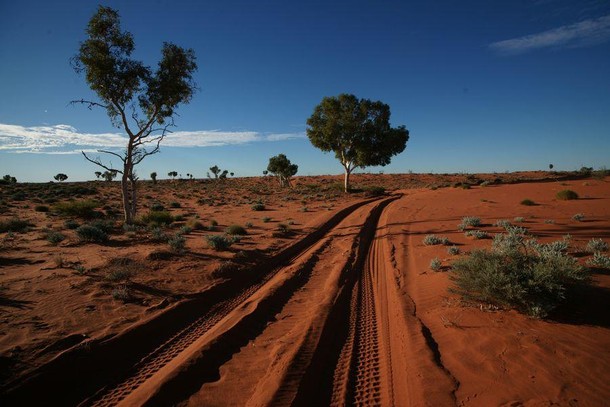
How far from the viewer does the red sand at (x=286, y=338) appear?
13.0ft

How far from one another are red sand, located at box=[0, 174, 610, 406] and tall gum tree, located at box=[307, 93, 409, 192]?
2711 cm

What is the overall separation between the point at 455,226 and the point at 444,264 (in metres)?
6.46

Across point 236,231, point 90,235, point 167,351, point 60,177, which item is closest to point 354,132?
point 236,231

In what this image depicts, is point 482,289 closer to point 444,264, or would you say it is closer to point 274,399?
point 444,264

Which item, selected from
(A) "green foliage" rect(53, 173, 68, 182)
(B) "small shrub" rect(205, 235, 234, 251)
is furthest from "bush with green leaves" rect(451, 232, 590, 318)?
(A) "green foliage" rect(53, 173, 68, 182)

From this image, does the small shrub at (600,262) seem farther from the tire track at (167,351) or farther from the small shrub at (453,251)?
the tire track at (167,351)

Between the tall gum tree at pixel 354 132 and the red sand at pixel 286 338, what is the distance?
2711cm

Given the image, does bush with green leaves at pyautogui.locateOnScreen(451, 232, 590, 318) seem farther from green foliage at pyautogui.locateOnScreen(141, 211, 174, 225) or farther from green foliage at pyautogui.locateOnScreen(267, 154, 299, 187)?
green foliage at pyautogui.locateOnScreen(267, 154, 299, 187)

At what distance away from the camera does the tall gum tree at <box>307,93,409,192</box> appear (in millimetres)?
34594

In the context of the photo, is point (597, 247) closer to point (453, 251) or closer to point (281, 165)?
point (453, 251)

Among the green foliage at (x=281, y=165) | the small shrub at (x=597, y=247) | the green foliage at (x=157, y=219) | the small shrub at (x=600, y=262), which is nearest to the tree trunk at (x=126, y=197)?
the green foliage at (x=157, y=219)

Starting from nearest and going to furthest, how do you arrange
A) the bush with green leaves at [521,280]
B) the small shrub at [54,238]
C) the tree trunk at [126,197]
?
the bush with green leaves at [521,280], the small shrub at [54,238], the tree trunk at [126,197]

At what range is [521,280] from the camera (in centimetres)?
559

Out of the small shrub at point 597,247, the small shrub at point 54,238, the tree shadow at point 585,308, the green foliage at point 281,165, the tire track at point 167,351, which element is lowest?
the tire track at point 167,351
